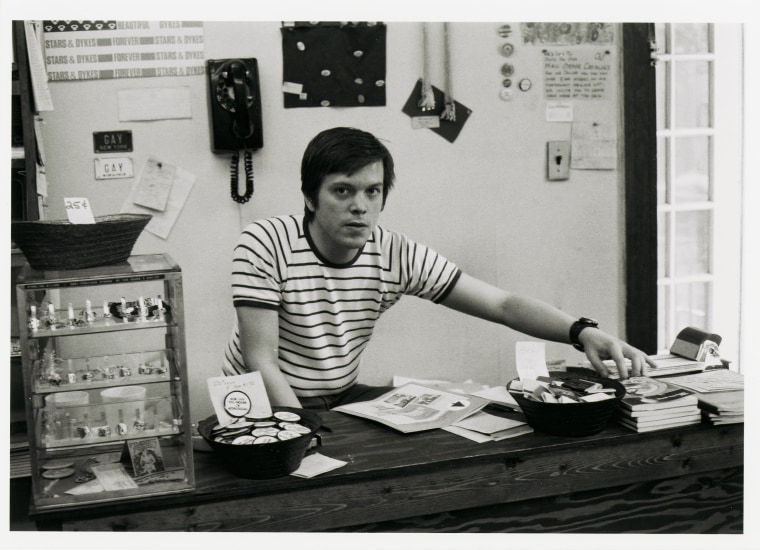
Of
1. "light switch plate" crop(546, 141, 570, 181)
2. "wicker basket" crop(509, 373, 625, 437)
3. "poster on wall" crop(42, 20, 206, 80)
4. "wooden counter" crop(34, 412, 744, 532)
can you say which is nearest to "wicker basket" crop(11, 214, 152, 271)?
"wooden counter" crop(34, 412, 744, 532)

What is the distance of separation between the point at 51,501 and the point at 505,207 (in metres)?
2.17

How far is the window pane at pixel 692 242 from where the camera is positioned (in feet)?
11.5

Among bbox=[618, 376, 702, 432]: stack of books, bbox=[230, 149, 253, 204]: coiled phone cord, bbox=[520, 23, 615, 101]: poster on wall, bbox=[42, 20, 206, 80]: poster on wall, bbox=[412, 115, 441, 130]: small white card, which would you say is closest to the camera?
bbox=[618, 376, 702, 432]: stack of books

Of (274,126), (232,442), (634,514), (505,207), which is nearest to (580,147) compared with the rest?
(505,207)

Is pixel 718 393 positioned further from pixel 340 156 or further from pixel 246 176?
pixel 246 176

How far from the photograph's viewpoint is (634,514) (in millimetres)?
2178

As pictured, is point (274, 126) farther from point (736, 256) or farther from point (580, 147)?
point (736, 256)

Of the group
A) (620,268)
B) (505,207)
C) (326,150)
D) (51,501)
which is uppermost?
(326,150)

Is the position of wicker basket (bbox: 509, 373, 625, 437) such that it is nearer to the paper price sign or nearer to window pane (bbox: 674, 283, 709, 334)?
the paper price sign

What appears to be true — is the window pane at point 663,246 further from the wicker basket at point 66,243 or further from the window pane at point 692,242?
the wicker basket at point 66,243

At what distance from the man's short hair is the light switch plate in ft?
3.67

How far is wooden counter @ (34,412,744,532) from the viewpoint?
183cm

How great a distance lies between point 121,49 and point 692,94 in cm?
234

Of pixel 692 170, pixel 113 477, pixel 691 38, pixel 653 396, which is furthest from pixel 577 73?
pixel 113 477
